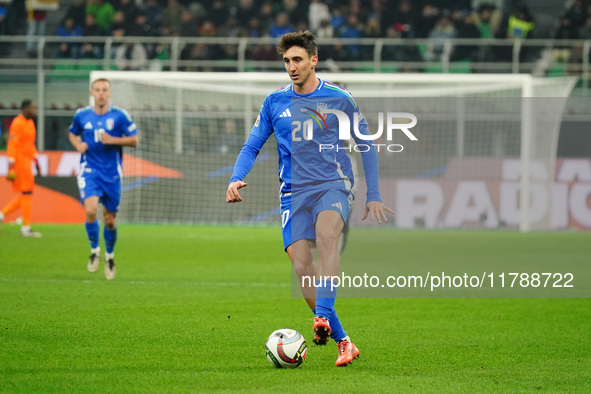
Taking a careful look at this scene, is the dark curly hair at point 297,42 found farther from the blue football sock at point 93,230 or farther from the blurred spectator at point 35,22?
the blurred spectator at point 35,22

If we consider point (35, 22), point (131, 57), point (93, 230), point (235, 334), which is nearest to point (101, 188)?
point (93, 230)

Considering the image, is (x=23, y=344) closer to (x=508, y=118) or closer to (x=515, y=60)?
(x=508, y=118)

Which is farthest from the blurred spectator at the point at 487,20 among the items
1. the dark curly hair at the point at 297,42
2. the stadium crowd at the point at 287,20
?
the dark curly hair at the point at 297,42

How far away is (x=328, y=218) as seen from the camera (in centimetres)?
598

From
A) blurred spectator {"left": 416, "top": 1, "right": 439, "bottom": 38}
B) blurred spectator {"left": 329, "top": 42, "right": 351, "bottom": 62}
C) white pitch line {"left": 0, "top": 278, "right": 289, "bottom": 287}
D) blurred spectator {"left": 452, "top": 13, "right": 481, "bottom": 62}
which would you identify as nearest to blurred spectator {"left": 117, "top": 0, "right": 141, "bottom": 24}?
blurred spectator {"left": 329, "top": 42, "right": 351, "bottom": 62}

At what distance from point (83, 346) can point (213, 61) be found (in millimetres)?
16734

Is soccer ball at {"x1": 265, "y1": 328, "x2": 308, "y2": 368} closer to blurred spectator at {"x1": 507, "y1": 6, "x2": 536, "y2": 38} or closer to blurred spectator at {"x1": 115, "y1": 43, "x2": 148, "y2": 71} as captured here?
blurred spectator at {"x1": 115, "y1": 43, "x2": 148, "y2": 71}

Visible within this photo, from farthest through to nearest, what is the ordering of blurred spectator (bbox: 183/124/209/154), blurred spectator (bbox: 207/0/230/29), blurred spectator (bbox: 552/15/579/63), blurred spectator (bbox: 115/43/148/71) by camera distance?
blurred spectator (bbox: 207/0/230/29)
blurred spectator (bbox: 552/15/579/63)
blurred spectator (bbox: 115/43/148/71)
blurred spectator (bbox: 183/124/209/154)

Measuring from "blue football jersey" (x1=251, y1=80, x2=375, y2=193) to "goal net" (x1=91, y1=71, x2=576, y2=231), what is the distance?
12986 mm

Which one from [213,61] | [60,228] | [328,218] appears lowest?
[60,228]

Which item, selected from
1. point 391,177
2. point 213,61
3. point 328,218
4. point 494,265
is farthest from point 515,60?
point 328,218

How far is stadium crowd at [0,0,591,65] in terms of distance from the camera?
24500 millimetres

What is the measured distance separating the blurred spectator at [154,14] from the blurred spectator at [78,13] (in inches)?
65.7

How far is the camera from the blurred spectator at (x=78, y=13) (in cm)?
2531
